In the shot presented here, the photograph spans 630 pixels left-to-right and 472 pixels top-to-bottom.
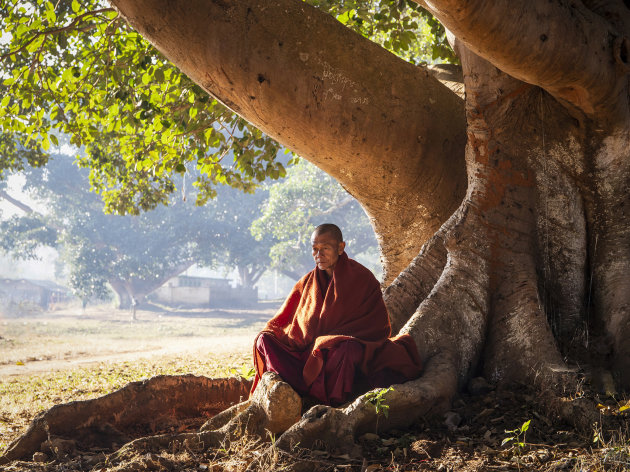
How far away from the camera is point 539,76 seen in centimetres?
408

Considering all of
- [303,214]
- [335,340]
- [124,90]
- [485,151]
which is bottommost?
[335,340]

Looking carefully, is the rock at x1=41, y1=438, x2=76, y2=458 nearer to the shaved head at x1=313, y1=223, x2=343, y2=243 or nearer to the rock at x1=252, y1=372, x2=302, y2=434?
the rock at x1=252, y1=372, x2=302, y2=434

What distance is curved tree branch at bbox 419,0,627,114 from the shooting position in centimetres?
345

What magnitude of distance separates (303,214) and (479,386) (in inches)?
982

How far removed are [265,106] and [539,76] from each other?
7.34 feet

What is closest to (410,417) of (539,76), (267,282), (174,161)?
(539,76)

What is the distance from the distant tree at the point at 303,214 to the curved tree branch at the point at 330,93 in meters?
19.7

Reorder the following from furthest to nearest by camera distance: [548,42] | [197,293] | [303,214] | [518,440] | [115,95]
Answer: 1. [197,293]
2. [303,214]
3. [115,95]
4. [548,42]
5. [518,440]

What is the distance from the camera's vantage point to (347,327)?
4172mm

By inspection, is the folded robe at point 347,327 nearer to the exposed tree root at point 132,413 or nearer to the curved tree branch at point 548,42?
the exposed tree root at point 132,413

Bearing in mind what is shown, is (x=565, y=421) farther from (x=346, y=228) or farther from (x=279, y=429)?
(x=346, y=228)

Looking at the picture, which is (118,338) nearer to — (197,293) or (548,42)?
(197,293)

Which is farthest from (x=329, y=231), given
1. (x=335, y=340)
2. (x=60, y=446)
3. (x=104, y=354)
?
(x=104, y=354)

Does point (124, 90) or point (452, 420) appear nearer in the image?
point (452, 420)
